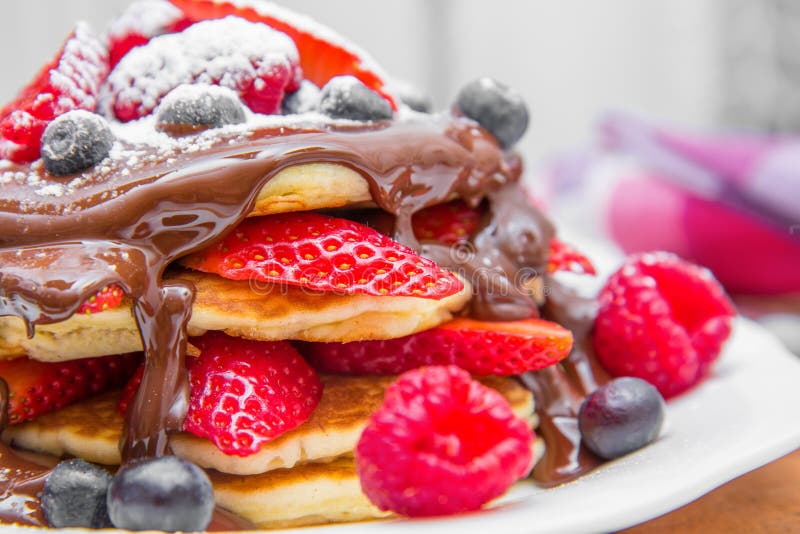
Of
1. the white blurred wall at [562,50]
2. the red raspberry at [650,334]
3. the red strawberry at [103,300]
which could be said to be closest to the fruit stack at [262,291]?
the red strawberry at [103,300]

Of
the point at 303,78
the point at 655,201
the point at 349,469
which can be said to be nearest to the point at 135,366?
the point at 349,469

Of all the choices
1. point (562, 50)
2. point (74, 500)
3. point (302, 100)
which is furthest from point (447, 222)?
point (562, 50)

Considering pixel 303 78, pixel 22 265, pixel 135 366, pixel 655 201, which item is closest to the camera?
pixel 22 265

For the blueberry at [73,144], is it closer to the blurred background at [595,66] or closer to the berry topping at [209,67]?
the berry topping at [209,67]

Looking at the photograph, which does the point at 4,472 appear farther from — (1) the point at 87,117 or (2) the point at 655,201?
(2) the point at 655,201

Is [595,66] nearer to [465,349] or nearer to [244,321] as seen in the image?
[465,349]
